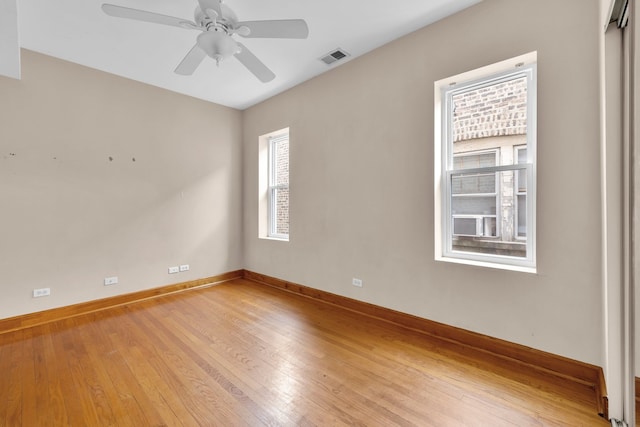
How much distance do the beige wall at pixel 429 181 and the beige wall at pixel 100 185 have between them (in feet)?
4.14

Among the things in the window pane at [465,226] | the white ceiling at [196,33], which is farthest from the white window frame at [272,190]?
the window pane at [465,226]

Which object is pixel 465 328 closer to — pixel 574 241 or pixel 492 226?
pixel 492 226

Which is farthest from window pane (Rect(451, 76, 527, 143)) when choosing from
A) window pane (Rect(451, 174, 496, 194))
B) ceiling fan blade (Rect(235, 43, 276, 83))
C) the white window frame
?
the white window frame

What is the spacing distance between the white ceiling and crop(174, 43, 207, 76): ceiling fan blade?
395 millimetres

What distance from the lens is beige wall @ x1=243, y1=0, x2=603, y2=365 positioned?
1972 millimetres

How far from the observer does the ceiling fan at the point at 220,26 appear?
Result: 1.91 m

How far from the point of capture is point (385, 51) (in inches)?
119

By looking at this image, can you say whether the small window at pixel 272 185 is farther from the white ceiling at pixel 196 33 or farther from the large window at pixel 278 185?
the white ceiling at pixel 196 33

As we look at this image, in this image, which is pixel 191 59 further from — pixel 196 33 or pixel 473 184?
pixel 473 184

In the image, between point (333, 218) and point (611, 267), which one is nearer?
point (611, 267)

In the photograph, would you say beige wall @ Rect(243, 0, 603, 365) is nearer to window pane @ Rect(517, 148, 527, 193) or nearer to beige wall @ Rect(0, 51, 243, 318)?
window pane @ Rect(517, 148, 527, 193)

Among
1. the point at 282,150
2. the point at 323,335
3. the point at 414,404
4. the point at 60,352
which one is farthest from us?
the point at 282,150

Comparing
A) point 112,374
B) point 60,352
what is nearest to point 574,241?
point 112,374

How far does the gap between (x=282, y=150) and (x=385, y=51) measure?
233 centimetres
